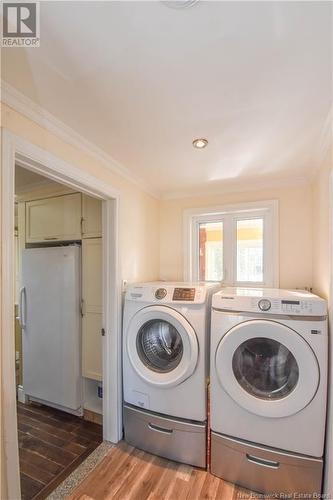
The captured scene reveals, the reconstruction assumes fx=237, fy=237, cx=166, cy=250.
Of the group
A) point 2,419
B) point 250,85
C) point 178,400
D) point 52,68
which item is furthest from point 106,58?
point 178,400

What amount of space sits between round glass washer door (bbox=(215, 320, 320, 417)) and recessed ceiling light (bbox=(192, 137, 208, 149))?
1236 mm

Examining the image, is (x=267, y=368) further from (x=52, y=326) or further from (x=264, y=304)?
(x=52, y=326)

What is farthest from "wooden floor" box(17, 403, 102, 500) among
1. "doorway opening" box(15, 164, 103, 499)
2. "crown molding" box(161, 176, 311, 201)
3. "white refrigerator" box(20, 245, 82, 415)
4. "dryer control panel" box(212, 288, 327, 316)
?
"crown molding" box(161, 176, 311, 201)

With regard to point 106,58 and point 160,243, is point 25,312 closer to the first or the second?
point 160,243

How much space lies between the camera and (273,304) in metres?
1.46

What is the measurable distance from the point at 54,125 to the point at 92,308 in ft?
4.96

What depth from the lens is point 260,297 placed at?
59.4 inches

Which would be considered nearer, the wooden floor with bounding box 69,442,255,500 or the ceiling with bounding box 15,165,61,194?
the wooden floor with bounding box 69,442,255,500

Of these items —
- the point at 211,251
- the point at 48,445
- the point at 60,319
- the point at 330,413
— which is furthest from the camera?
the point at 211,251

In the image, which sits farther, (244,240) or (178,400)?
(244,240)

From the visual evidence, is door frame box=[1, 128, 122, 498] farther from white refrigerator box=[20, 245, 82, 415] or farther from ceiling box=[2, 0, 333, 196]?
white refrigerator box=[20, 245, 82, 415]

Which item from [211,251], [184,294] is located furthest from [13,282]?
[211,251]

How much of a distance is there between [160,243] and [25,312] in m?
1.62

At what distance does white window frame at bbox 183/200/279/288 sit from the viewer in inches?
93.4
